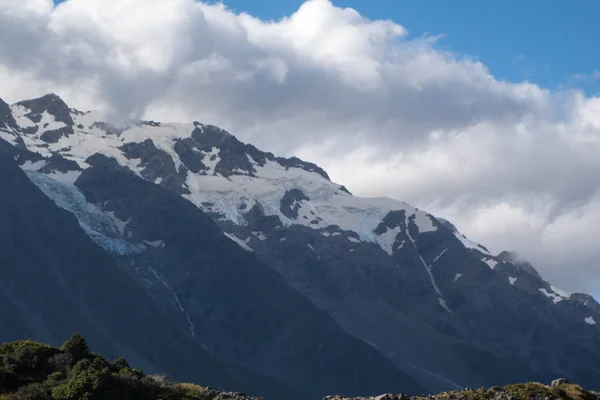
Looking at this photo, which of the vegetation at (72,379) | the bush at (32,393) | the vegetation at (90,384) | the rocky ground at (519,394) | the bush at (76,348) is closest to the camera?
the bush at (32,393)

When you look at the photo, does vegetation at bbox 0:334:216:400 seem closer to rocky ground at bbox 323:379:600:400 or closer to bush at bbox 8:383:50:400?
bush at bbox 8:383:50:400

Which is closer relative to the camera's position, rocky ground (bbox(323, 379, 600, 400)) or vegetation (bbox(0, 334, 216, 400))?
vegetation (bbox(0, 334, 216, 400))

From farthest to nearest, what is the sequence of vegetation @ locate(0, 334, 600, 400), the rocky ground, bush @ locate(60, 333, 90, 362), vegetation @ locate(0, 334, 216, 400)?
bush @ locate(60, 333, 90, 362)
the rocky ground
vegetation @ locate(0, 334, 600, 400)
vegetation @ locate(0, 334, 216, 400)

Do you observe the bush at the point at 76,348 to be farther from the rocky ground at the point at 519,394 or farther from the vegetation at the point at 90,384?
the rocky ground at the point at 519,394

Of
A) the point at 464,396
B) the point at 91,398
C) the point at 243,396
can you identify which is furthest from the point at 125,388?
the point at 464,396

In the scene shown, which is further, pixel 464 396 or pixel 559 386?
pixel 559 386

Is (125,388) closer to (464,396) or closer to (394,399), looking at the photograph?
(394,399)

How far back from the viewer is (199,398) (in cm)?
7931

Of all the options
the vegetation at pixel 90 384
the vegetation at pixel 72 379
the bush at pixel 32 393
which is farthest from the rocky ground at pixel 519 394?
the bush at pixel 32 393

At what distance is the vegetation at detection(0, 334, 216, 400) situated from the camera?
71750 mm

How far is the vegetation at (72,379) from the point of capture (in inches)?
2825

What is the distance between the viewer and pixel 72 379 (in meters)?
73.1

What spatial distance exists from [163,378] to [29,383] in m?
14.1

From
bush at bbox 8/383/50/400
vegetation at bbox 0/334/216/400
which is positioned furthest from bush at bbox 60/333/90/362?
bush at bbox 8/383/50/400
